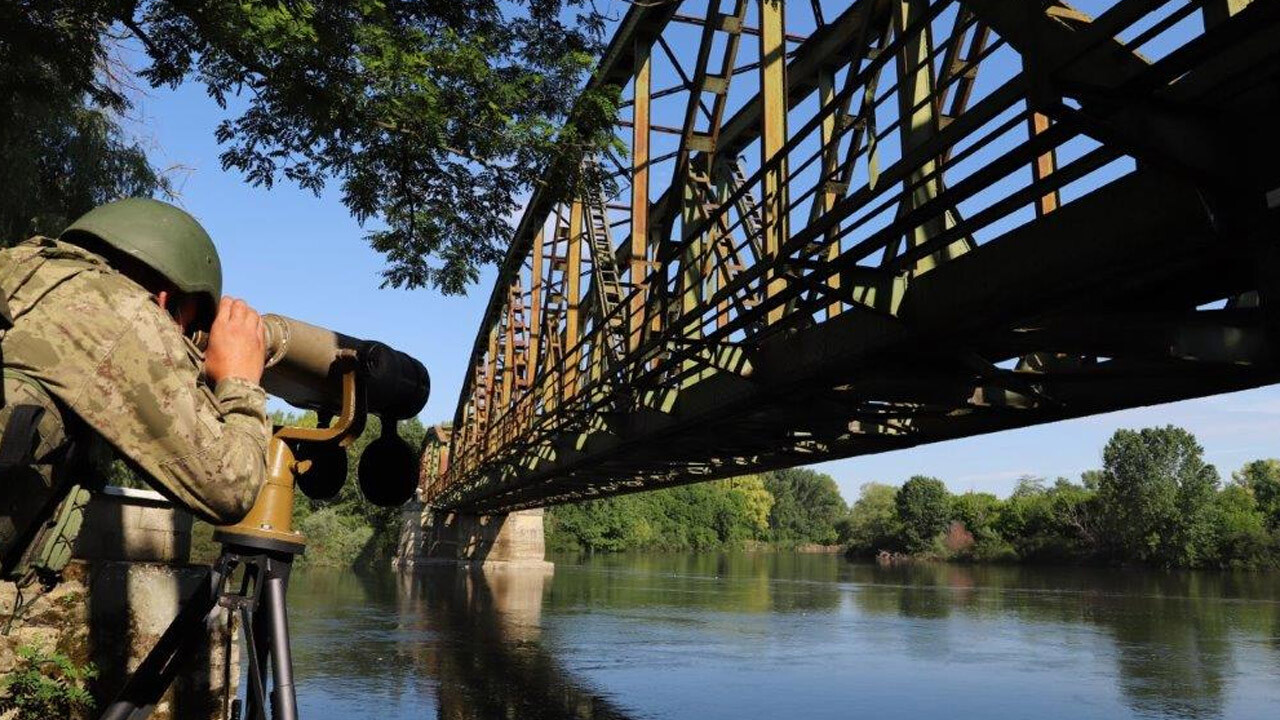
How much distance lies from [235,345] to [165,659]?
2.93 feet

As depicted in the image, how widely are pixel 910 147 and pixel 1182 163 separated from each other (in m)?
3.02

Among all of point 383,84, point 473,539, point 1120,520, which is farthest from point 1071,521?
point 383,84

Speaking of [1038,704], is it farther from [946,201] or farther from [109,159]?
[109,159]

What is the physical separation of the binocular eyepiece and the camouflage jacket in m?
0.47

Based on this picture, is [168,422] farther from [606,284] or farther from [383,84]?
[606,284]

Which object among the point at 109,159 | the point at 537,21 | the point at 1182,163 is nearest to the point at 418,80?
the point at 537,21

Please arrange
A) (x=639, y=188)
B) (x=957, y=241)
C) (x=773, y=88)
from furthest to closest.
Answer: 1. (x=639, y=188)
2. (x=773, y=88)
3. (x=957, y=241)

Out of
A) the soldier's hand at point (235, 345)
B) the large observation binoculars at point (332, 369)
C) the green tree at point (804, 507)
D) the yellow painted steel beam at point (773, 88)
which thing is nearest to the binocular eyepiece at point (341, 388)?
the large observation binoculars at point (332, 369)

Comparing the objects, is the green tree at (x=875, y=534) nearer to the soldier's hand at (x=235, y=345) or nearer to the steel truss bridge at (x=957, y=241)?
the steel truss bridge at (x=957, y=241)

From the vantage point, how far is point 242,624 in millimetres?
2535

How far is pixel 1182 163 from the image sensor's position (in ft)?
13.1

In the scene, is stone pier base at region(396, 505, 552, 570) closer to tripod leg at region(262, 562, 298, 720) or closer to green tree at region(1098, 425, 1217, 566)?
green tree at region(1098, 425, 1217, 566)

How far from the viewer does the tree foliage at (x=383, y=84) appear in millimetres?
6496

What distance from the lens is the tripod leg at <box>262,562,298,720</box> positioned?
219 cm
